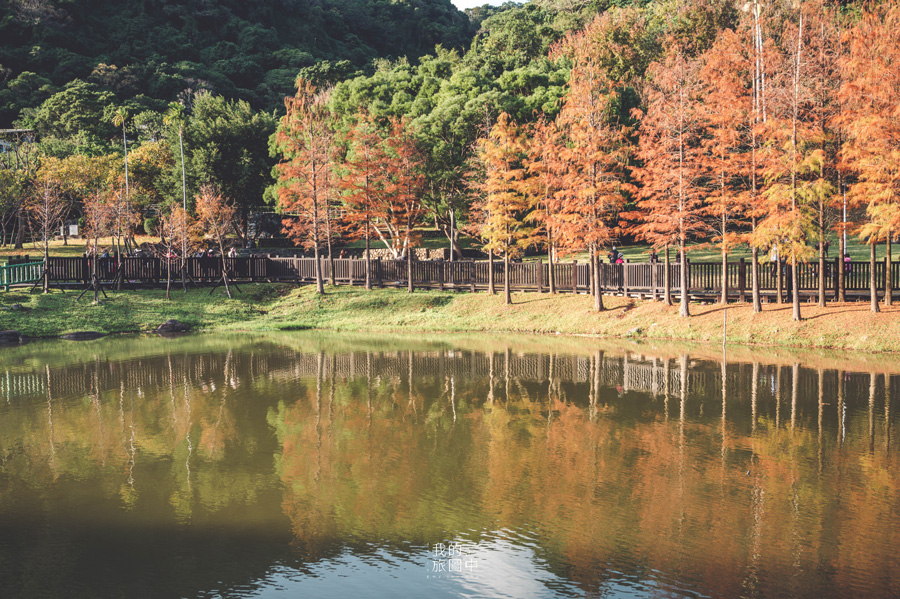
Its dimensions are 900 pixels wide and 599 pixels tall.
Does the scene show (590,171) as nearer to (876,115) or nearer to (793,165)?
(793,165)

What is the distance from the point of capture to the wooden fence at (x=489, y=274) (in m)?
28.9

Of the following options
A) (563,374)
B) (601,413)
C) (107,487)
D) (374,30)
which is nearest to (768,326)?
(563,374)

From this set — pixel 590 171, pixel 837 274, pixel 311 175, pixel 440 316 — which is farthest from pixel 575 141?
pixel 311 175

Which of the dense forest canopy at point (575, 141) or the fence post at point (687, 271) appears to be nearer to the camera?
the dense forest canopy at point (575, 141)

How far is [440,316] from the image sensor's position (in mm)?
34281

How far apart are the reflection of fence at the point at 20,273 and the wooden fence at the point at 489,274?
91 cm

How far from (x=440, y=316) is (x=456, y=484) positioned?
2300 centimetres

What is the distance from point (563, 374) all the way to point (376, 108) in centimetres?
2705

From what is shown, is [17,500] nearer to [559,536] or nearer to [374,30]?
[559,536]

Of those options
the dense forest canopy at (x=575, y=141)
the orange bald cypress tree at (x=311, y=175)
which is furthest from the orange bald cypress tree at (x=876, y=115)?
the orange bald cypress tree at (x=311, y=175)

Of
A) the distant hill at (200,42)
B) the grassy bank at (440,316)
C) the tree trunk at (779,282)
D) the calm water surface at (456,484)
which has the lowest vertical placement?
the calm water surface at (456,484)

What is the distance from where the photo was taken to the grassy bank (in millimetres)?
25375

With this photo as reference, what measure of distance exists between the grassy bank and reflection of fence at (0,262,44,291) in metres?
1.24

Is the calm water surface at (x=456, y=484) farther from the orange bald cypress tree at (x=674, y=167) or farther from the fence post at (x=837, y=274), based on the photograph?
the orange bald cypress tree at (x=674, y=167)
